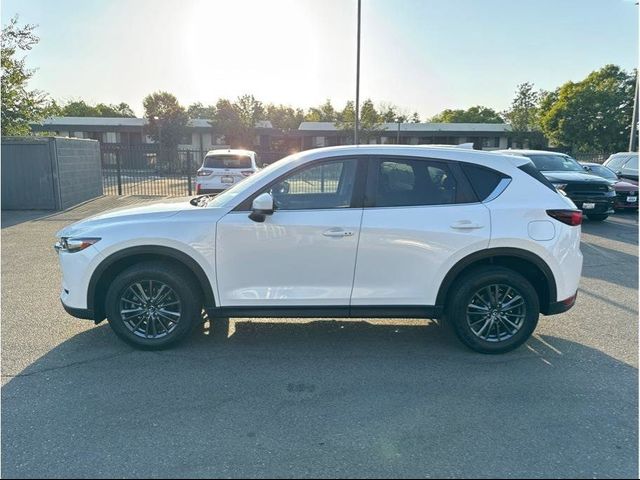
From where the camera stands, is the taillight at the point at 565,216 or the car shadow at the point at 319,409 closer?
the car shadow at the point at 319,409

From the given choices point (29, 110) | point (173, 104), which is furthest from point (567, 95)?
point (29, 110)

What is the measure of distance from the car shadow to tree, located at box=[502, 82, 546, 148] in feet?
132

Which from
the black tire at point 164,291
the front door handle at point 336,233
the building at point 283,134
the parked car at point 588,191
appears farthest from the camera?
the building at point 283,134

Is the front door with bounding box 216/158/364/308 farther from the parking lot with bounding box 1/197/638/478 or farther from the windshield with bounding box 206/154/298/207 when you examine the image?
the parking lot with bounding box 1/197/638/478

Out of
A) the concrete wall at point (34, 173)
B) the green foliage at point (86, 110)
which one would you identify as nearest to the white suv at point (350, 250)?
the concrete wall at point (34, 173)

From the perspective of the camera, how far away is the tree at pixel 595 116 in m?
31.8

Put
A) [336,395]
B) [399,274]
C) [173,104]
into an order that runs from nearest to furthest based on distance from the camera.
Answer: [336,395] → [399,274] → [173,104]

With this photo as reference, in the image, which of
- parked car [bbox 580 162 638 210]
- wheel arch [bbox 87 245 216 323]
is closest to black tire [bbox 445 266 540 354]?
wheel arch [bbox 87 245 216 323]

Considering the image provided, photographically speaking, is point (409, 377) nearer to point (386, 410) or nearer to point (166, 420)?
point (386, 410)

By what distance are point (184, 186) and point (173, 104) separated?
67.9 feet

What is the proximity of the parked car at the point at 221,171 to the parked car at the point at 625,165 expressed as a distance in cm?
1212

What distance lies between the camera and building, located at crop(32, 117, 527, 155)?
40906mm

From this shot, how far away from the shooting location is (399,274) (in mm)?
3787

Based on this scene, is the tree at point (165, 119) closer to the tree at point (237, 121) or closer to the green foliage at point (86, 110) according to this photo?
the tree at point (237, 121)
